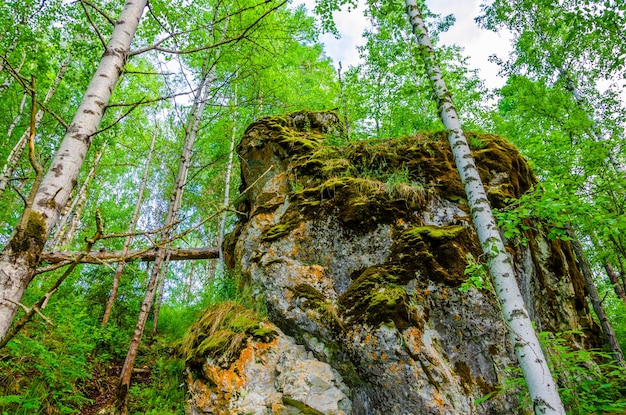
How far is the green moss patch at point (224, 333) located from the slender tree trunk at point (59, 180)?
128 inches

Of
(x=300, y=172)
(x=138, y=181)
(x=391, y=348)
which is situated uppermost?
(x=138, y=181)

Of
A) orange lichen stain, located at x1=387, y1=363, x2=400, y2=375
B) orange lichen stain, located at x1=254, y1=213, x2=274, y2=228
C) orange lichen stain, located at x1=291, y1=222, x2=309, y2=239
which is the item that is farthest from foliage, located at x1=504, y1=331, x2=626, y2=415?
orange lichen stain, located at x1=254, y1=213, x2=274, y2=228

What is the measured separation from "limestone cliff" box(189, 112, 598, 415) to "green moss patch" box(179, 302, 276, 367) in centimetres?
6

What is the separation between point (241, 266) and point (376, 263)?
2.38 m

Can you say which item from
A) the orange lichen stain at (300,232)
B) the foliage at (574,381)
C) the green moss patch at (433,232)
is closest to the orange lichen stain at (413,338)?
the foliage at (574,381)

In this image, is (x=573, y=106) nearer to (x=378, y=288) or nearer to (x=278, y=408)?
(x=378, y=288)

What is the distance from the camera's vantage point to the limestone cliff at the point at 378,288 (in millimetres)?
3824

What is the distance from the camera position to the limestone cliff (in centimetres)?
382

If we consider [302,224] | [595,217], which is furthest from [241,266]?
[595,217]

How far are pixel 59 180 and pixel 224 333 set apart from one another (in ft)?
11.3

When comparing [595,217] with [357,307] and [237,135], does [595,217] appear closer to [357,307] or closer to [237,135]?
[357,307]

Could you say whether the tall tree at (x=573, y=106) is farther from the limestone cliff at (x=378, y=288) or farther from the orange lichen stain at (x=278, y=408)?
the orange lichen stain at (x=278, y=408)

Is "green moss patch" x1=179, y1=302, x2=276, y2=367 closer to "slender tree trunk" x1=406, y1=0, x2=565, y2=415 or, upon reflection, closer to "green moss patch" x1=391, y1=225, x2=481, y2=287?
"green moss patch" x1=391, y1=225, x2=481, y2=287

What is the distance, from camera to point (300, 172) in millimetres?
6184
